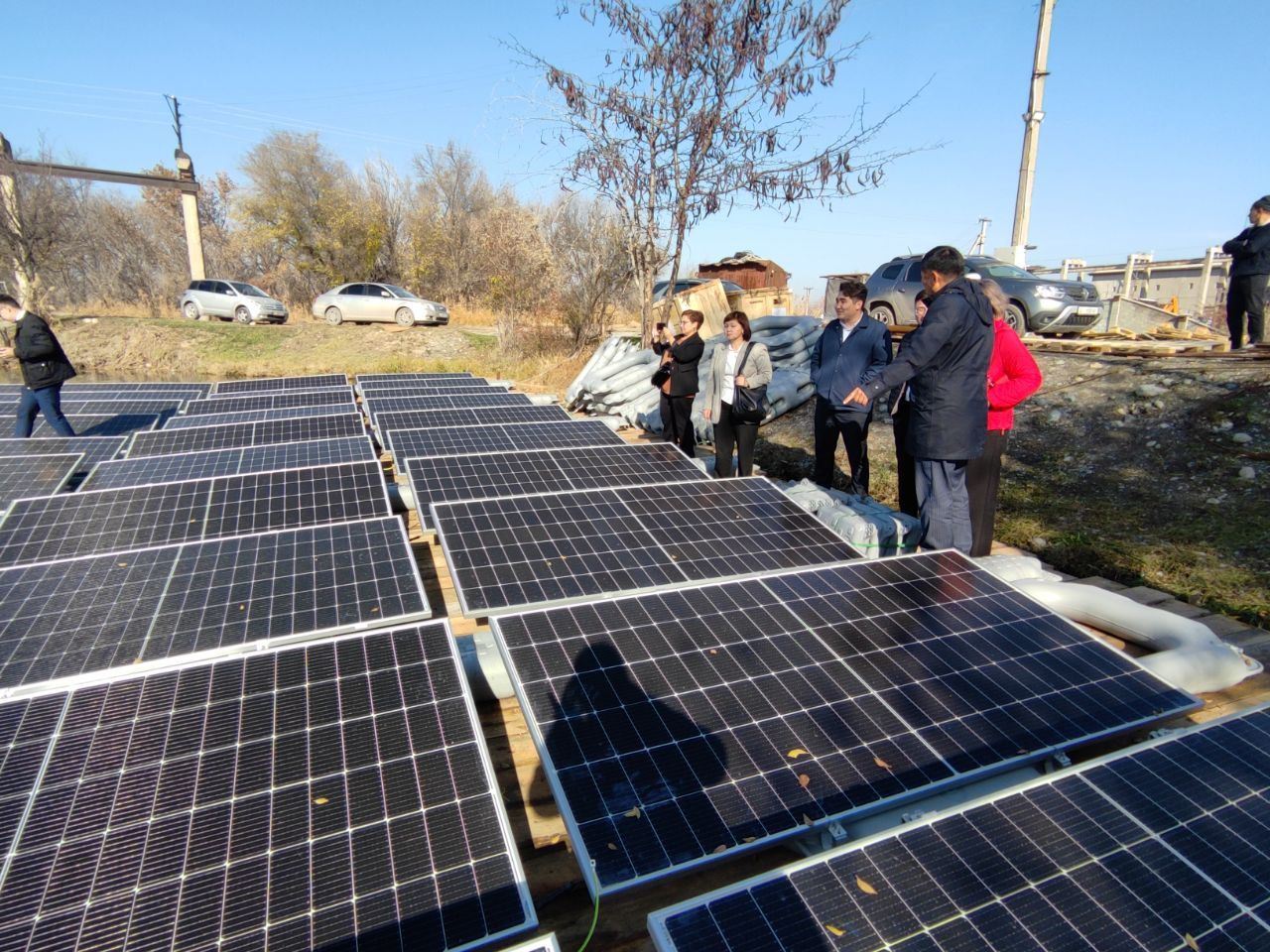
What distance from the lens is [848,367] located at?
6.02 m

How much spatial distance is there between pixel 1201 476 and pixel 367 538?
8089mm

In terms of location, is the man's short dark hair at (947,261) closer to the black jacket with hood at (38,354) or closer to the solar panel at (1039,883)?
the solar panel at (1039,883)

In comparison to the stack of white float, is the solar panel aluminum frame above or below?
below

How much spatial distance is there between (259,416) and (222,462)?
2.81 meters

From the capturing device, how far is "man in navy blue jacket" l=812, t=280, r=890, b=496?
5.98 m

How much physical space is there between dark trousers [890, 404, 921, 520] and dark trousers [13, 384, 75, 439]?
9963 millimetres

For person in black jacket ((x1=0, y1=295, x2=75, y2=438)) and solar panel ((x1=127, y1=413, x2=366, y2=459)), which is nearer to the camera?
solar panel ((x1=127, y1=413, x2=366, y2=459))

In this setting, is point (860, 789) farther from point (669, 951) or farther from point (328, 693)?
point (328, 693)

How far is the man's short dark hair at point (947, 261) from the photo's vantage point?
413 cm

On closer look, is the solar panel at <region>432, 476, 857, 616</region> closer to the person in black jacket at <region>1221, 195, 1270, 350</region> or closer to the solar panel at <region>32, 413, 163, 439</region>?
the solar panel at <region>32, 413, 163, 439</region>

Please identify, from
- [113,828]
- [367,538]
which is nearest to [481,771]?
[113,828]

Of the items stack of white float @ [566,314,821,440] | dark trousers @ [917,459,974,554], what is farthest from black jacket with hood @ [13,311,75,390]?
dark trousers @ [917,459,974,554]

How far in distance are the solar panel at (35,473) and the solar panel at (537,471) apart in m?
3.37

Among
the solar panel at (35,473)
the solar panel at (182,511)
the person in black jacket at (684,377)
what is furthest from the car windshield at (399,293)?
the solar panel at (182,511)
